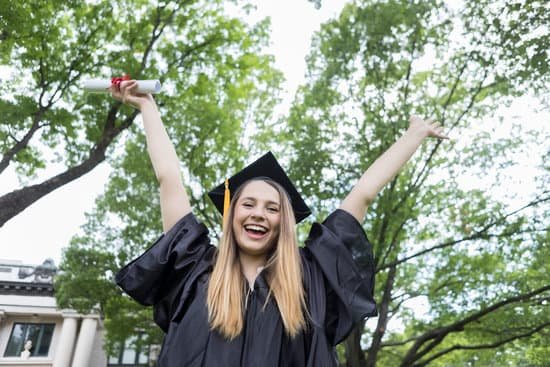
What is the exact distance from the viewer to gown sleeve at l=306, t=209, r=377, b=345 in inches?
61.6

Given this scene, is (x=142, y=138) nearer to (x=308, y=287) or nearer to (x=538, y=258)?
(x=308, y=287)

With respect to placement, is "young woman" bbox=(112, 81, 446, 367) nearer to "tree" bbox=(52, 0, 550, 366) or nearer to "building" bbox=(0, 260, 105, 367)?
"tree" bbox=(52, 0, 550, 366)

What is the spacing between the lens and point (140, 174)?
30.8 feet

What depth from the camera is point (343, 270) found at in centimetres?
164

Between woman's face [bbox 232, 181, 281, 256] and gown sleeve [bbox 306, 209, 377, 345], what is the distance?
19 cm

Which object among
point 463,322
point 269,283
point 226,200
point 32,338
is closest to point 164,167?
point 226,200

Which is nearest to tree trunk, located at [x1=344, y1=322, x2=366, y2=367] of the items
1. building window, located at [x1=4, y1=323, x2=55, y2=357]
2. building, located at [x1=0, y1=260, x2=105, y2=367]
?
building, located at [x1=0, y1=260, x2=105, y2=367]

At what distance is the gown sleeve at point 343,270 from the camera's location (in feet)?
5.14

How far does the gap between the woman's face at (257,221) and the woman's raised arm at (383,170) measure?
34cm

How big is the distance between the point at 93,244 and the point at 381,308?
889 cm

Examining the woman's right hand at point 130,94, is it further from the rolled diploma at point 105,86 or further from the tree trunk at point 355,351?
the tree trunk at point 355,351

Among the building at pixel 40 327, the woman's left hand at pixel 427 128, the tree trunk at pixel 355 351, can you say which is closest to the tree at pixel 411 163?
the tree trunk at pixel 355 351

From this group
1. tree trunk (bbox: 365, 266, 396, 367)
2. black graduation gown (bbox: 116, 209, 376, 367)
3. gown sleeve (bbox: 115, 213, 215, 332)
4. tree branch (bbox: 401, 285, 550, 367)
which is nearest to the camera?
black graduation gown (bbox: 116, 209, 376, 367)

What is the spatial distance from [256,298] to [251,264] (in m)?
0.21
